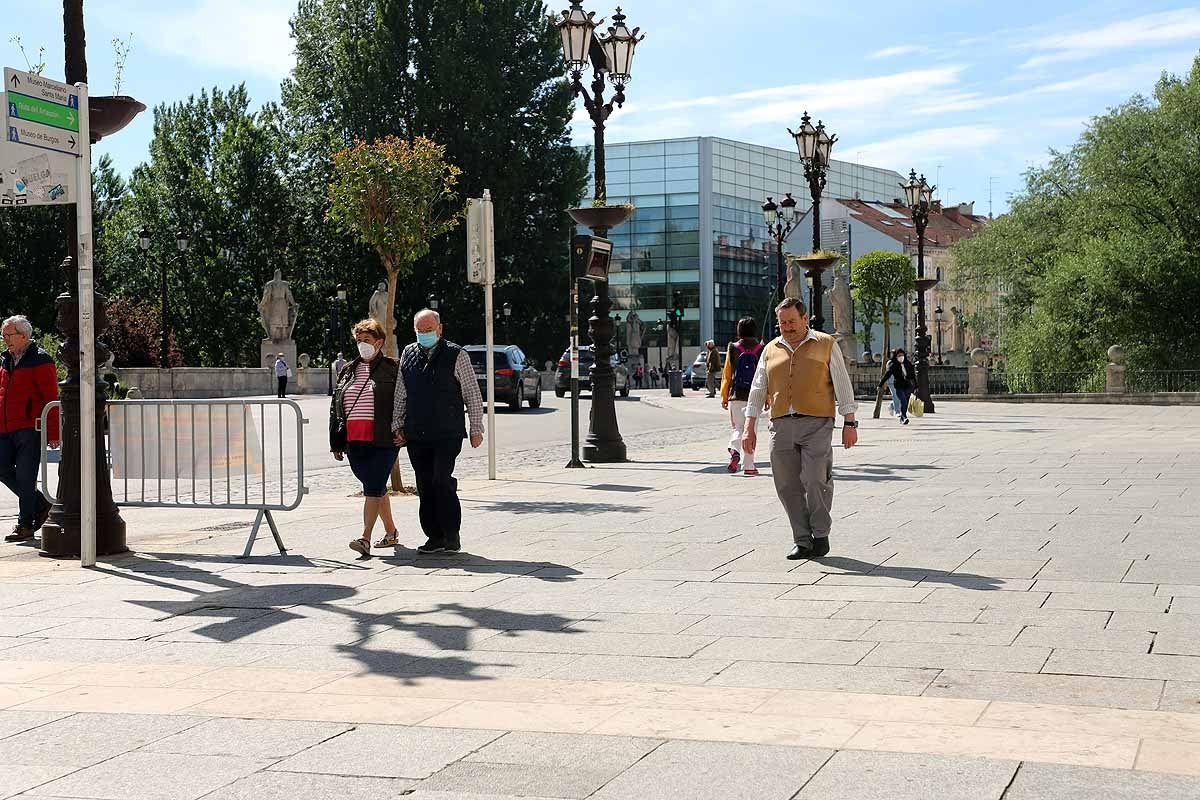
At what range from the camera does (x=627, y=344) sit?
95.8m

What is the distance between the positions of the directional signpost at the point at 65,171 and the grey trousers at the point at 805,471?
451 centimetres

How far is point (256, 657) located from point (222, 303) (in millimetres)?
56523

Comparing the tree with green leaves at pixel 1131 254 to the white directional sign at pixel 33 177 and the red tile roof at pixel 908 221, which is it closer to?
the white directional sign at pixel 33 177

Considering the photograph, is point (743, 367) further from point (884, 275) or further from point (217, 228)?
point (884, 275)

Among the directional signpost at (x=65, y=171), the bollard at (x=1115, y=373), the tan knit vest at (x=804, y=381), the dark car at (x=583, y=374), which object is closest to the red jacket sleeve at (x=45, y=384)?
the directional signpost at (x=65, y=171)

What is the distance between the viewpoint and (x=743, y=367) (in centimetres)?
1684

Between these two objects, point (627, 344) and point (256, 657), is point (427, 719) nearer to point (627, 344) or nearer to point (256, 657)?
point (256, 657)

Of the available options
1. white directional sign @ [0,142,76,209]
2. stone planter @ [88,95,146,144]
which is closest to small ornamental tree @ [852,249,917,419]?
stone planter @ [88,95,146,144]

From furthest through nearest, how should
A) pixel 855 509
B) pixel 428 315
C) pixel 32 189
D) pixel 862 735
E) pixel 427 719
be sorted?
pixel 855 509 < pixel 428 315 < pixel 32 189 < pixel 427 719 < pixel 862 735

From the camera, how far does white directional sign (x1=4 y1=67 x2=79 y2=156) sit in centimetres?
888

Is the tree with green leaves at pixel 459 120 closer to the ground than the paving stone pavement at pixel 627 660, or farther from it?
farther from it

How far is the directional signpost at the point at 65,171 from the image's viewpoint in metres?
8.95

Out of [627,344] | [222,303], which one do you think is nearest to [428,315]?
[222,303]

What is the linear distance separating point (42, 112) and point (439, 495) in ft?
11.6
